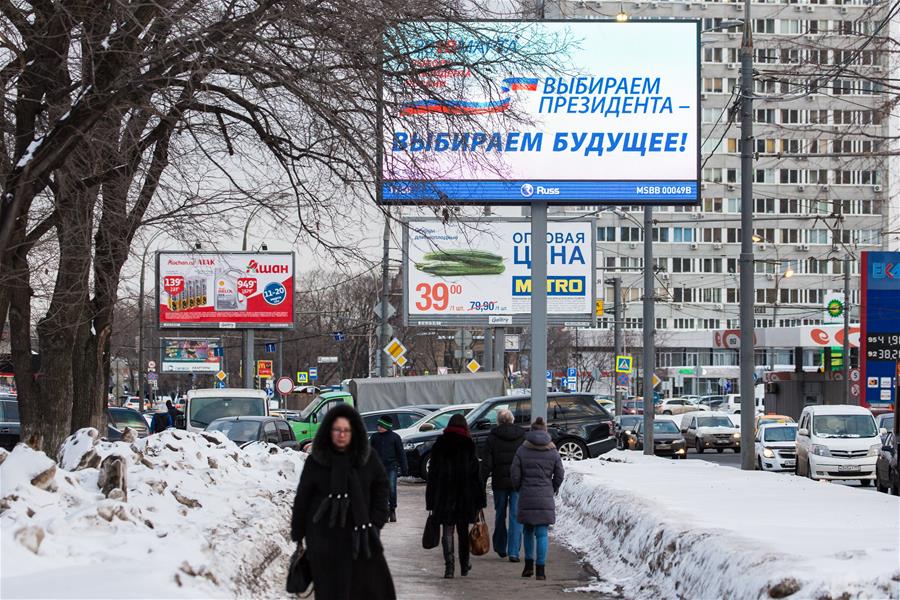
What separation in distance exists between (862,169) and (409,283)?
103 ft

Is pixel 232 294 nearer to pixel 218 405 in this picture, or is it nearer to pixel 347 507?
pixel 218 405

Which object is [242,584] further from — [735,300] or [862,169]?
[735,300]

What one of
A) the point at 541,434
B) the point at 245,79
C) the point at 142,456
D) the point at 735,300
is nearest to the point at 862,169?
the point at 541,434

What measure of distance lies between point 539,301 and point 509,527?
1124 cm

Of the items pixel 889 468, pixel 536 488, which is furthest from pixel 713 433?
pixel 536 488

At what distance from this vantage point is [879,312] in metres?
37.2

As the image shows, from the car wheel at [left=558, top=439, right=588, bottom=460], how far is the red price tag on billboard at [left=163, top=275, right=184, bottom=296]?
26.2 meters

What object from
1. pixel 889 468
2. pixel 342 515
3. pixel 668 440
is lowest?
pixel 668 440

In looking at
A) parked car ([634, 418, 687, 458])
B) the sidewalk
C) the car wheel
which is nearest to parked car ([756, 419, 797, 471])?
the car wheel

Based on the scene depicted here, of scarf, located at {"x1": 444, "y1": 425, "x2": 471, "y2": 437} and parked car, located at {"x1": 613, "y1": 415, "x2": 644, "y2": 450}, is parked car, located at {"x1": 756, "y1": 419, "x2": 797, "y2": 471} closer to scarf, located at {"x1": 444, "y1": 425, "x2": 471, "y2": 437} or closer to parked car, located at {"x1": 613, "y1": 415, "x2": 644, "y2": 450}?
parked car, located at {"x1": 613, "y1": 415, "x2": 644, "y2": 450}

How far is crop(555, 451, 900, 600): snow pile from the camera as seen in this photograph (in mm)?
9422

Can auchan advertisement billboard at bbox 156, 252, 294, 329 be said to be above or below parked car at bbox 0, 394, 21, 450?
above

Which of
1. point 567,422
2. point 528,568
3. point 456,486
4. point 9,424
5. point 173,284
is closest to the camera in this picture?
point 528,568

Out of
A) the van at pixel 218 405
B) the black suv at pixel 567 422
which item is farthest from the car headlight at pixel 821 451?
the van at pixel 218 405
